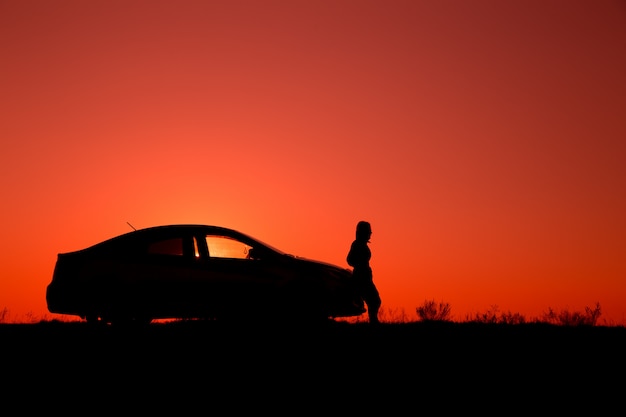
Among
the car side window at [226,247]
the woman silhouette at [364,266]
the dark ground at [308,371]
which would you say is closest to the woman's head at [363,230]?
the woman silhouette at [364,266]

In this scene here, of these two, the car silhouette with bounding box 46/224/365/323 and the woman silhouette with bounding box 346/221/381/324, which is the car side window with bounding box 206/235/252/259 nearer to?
the car silhouette with bounding box 46/224/365/323

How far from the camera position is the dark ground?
289 inches

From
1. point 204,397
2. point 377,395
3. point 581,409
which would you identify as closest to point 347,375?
point 377,395

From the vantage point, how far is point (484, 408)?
23.7 feet

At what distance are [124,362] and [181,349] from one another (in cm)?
89

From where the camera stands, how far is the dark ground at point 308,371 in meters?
7.34

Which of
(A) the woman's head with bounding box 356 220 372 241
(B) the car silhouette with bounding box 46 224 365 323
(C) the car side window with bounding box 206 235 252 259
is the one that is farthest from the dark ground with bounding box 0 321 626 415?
(A) the woman's head with bounding box 356 220 372 241

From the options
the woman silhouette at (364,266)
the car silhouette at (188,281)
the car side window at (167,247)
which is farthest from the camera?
the woman silhouette at (364,266)

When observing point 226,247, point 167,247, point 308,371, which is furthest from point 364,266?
point 308,371

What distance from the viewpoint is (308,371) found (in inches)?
337

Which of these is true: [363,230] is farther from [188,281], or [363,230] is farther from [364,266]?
[188,281]

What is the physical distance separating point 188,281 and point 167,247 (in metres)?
0.75

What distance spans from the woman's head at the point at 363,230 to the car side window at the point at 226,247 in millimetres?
1935

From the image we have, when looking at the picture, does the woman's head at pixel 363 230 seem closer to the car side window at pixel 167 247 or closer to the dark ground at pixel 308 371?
the dark ground at pixel 308 371
